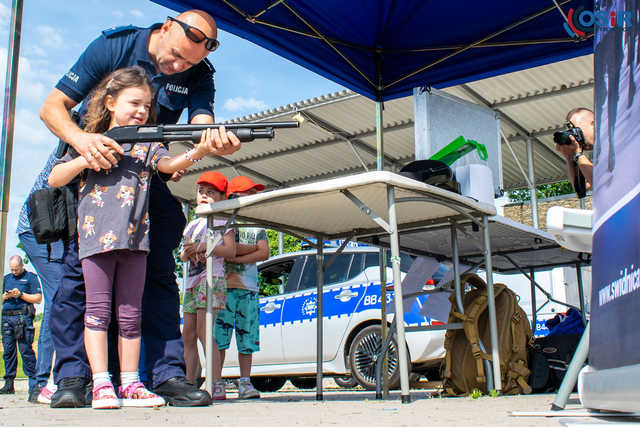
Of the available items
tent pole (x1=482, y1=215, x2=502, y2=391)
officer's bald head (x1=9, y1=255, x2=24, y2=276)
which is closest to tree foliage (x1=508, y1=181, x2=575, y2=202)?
officer's bald head (x1=9, y1=255, x2=24, y2=276)

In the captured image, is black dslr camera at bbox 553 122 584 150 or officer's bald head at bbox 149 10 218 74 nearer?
black dslr camera at bbox 553 122 584 150

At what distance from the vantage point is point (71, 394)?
98.7 inches

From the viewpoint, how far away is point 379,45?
211 inches

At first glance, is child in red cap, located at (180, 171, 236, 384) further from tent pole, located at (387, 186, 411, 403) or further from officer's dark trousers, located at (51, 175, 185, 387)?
tent pole, located at (387, 186, 411, 403)

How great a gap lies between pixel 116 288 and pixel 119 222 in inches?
12.2

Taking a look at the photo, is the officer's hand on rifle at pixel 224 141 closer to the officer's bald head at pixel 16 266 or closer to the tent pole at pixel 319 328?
the tent pole at pixel 319 328

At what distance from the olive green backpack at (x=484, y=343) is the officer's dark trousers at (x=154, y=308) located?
5.89ft

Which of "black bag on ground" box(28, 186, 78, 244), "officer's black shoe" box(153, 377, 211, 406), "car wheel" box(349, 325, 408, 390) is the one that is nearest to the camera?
"officer's black shoe" box(153, 377, 211, 406)

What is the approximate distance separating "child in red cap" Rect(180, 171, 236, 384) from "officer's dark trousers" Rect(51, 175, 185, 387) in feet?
4.11

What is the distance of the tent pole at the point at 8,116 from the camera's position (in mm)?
2521

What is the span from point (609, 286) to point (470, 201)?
72.8 inches

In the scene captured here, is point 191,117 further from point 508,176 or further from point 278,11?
point 508,176

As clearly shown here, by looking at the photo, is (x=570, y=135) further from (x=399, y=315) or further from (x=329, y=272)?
(x=329, y=272)

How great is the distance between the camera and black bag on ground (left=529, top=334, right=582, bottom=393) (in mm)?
4055
